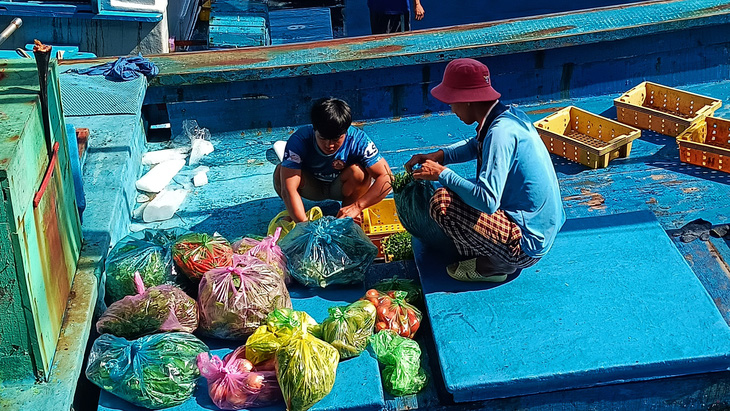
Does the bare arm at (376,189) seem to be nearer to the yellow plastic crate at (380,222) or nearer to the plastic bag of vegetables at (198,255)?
the yellow plastic crate at (380,222)

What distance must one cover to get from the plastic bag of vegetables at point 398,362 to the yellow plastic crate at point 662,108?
8.93 ft

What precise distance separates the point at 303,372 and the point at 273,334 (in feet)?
0.94

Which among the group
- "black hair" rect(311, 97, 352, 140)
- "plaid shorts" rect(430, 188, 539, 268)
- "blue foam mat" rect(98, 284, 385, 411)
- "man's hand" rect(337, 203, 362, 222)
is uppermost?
"black hair" rect(311, 97, 352, 140)

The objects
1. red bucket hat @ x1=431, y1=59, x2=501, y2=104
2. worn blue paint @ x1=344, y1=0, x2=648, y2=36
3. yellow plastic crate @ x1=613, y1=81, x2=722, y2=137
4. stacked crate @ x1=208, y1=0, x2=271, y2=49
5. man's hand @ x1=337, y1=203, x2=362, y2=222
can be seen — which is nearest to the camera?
red bucket hat @ x1=431, y1=59, x2=501, y2=104

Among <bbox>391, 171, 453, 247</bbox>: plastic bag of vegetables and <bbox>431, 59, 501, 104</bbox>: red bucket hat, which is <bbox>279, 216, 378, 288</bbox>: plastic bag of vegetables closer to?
<bbox>391, 171, 453, 247</bbox>: plastic bag of vegetables

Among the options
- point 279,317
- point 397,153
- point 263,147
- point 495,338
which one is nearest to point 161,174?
point 263,147

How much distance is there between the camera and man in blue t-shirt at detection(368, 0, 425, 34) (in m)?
7.16

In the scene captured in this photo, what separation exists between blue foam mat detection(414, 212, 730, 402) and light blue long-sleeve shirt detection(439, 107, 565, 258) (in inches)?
10.8

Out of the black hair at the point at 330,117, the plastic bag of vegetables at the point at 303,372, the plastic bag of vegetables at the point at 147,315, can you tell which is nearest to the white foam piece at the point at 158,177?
the black hair at the point at 330,117

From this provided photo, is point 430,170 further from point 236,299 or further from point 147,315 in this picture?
point 147,315

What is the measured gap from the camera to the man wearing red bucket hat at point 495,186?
305 centimetres

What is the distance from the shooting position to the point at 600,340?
3127 mm

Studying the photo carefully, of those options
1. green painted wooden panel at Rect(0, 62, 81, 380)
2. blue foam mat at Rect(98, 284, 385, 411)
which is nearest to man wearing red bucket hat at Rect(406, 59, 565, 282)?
blue foam mat at Rect(98, 284, 385, 411)

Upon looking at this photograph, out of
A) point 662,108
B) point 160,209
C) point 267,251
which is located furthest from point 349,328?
point 662,108
